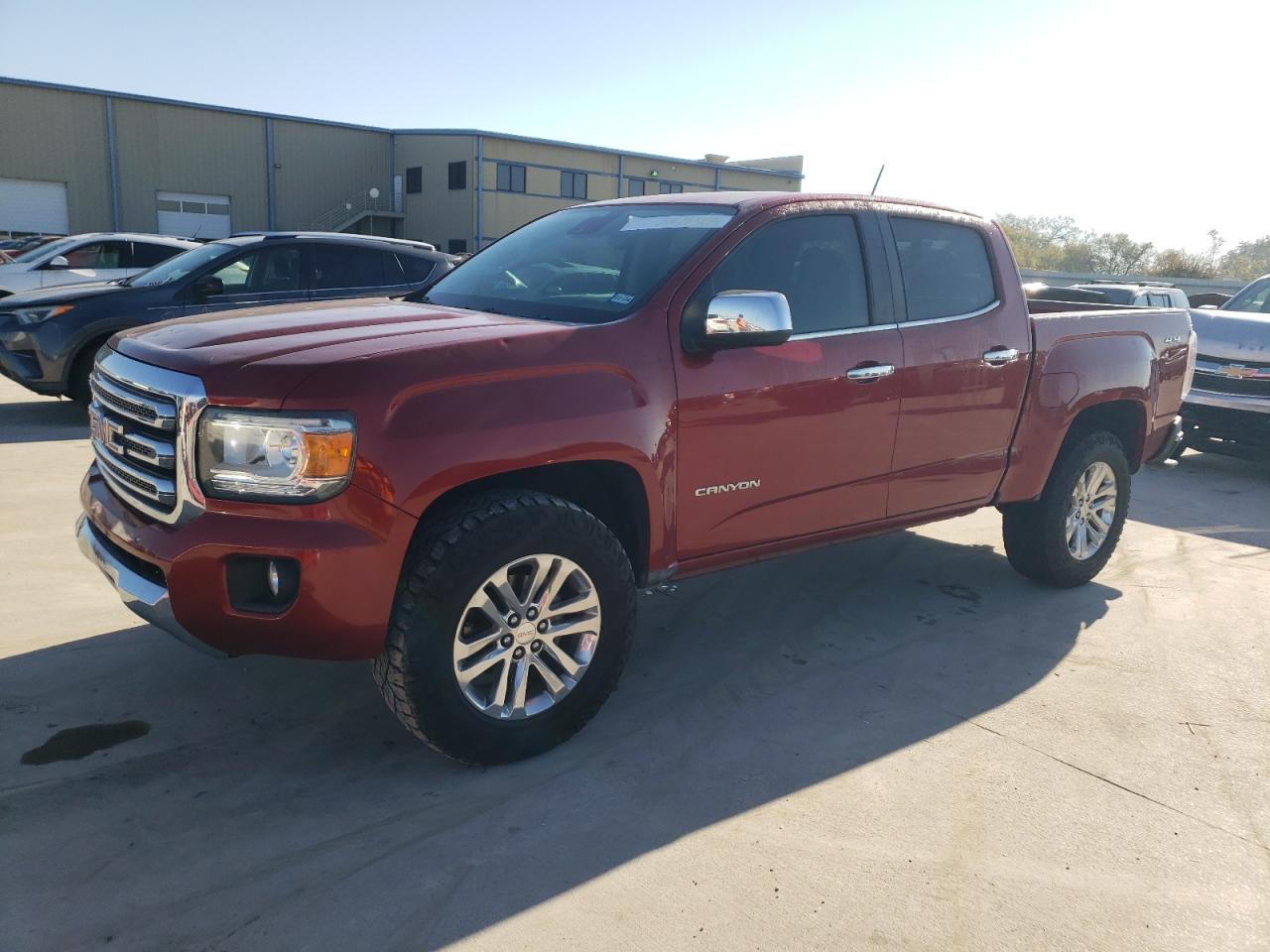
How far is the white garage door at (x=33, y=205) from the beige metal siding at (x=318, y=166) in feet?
25.4

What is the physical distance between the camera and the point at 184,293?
28.6 ft

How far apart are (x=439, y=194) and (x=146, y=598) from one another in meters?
41.8

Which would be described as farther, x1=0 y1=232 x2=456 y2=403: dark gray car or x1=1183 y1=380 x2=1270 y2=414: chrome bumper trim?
x1=1183 y1=380 x2=1270 y2=414: chrome bumper trim

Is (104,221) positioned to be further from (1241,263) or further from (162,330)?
(1241,263)

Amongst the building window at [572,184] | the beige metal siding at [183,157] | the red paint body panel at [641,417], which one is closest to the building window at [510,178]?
the building window at [572,184]

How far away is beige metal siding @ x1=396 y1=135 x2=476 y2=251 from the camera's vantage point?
4041cm

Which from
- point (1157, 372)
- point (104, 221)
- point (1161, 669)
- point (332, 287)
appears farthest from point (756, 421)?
point (104, 221)

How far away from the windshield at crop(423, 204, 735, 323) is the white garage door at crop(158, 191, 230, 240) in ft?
120

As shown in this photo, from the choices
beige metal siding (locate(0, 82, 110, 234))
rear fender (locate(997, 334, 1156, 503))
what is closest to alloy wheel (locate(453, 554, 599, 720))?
rear fender (locate(997, 334, 1156, 503))

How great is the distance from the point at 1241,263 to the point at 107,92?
56854 mm

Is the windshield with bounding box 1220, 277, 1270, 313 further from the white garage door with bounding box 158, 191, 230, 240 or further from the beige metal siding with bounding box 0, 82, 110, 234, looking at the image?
the beige metal siding with bounding box 0, 82, 110, 234

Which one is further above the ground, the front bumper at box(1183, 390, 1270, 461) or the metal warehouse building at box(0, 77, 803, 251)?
the metal warehouse building at box(0, 77, 803, 251)

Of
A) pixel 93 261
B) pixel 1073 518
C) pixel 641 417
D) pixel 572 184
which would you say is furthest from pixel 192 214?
pixel 641 417

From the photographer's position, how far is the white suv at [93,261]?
504 inches
